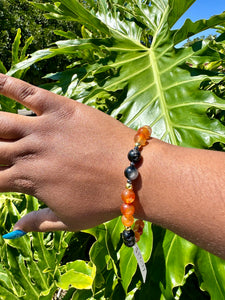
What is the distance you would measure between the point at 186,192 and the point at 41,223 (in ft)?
1.50

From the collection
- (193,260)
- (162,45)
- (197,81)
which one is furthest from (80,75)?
(193,260)

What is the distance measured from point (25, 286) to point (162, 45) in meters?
1.68

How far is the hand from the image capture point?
74 centimetres

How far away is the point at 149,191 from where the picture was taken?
0.69 meters

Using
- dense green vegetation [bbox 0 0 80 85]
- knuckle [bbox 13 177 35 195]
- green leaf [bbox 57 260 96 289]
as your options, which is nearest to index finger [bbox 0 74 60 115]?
knuckle [bbox 13 177 35 195]

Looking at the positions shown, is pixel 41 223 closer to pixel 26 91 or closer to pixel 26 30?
pixel 26 91

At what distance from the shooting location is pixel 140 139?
29.2 inches

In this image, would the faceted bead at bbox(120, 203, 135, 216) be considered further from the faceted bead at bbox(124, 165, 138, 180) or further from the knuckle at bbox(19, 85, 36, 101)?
the knuckle at bbox(19, 85, 36, 101)

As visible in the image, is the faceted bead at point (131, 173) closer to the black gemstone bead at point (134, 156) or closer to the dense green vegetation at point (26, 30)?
the black gemstone bead at point (134, 156)

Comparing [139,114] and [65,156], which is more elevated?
[139,114]

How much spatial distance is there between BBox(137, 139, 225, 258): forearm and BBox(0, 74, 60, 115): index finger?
11.8 inches

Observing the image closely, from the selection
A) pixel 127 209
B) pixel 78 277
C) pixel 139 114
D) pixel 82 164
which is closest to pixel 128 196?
pixel 127 209

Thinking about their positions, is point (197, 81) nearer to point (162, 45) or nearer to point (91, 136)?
point (162, 45)

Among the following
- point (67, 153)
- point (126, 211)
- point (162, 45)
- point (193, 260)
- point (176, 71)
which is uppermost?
point (162, 45)
